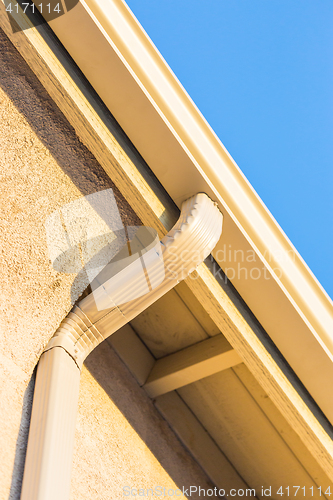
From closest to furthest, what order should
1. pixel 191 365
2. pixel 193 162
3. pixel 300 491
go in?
pixel 193 162 → pixel 191 365 → pixel 300 491

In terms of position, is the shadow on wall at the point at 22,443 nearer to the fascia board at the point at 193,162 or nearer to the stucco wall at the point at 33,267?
the stucco wall at the point at 33,267

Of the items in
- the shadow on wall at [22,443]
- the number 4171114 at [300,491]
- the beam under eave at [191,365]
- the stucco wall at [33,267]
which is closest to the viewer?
the shadow on wall at [22,443]

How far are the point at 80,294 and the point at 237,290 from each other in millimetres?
512

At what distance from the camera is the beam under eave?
157 centimetres

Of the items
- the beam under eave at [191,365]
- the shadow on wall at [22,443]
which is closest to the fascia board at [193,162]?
the beam under eave at [191,365]

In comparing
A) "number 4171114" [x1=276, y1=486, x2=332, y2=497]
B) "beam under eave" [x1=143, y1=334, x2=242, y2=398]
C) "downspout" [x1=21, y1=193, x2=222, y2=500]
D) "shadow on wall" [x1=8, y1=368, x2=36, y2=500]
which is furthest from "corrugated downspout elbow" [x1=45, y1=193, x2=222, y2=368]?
"number 4171114" [x1=276, y1=486, x2=332, y2=497]

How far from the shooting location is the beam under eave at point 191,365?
1.57 m

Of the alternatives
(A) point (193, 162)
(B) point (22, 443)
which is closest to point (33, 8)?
(A) point (193, 162)

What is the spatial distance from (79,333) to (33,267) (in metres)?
0.24

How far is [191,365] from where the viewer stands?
161 cm

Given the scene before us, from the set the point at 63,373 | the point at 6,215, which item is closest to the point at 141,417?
the point at 63,373

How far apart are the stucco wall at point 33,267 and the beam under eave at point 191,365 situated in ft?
0.98

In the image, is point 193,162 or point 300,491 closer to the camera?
point 193,162

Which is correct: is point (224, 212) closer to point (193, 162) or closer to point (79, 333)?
point (193, 162)
